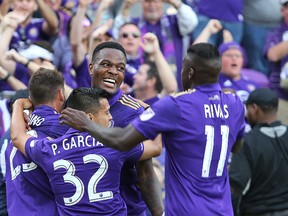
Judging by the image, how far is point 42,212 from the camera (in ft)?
20.5

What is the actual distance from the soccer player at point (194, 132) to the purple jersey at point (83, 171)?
0.94ft

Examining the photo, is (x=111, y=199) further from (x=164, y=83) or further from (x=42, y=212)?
(x=164, y=83)

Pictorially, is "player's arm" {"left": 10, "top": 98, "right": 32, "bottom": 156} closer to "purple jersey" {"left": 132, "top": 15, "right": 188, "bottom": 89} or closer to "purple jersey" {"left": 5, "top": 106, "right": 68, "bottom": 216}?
"purple jersey" {"left": 5, "top": 106, "right": 68, "bottom": 216}

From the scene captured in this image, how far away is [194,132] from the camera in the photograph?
5891 mm

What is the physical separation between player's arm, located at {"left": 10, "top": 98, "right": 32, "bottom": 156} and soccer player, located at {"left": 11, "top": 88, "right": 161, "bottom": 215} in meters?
0.25

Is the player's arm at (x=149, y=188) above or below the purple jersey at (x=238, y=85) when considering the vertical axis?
above

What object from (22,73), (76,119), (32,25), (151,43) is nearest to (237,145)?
(76,119)

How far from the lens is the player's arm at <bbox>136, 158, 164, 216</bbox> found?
6466mm

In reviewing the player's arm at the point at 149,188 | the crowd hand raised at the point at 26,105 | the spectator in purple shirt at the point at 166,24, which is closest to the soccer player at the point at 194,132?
the player's arm at the point at 149,188

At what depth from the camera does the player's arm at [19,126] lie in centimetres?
624

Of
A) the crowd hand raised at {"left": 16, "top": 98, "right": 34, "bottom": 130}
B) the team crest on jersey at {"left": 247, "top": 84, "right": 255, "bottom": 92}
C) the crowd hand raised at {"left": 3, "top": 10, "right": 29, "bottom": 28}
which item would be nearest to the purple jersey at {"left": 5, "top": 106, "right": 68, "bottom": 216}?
the crowd hand raised at {"left": 16, "top": 98, "right": 34, "bottom": 130}

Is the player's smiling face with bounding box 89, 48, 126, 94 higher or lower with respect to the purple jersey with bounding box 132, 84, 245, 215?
higher

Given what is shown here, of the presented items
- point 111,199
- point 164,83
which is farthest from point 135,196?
point 164,83

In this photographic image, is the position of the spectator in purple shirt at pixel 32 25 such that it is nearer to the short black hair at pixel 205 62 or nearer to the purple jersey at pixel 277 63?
the purple jersey at pixel 277 63
